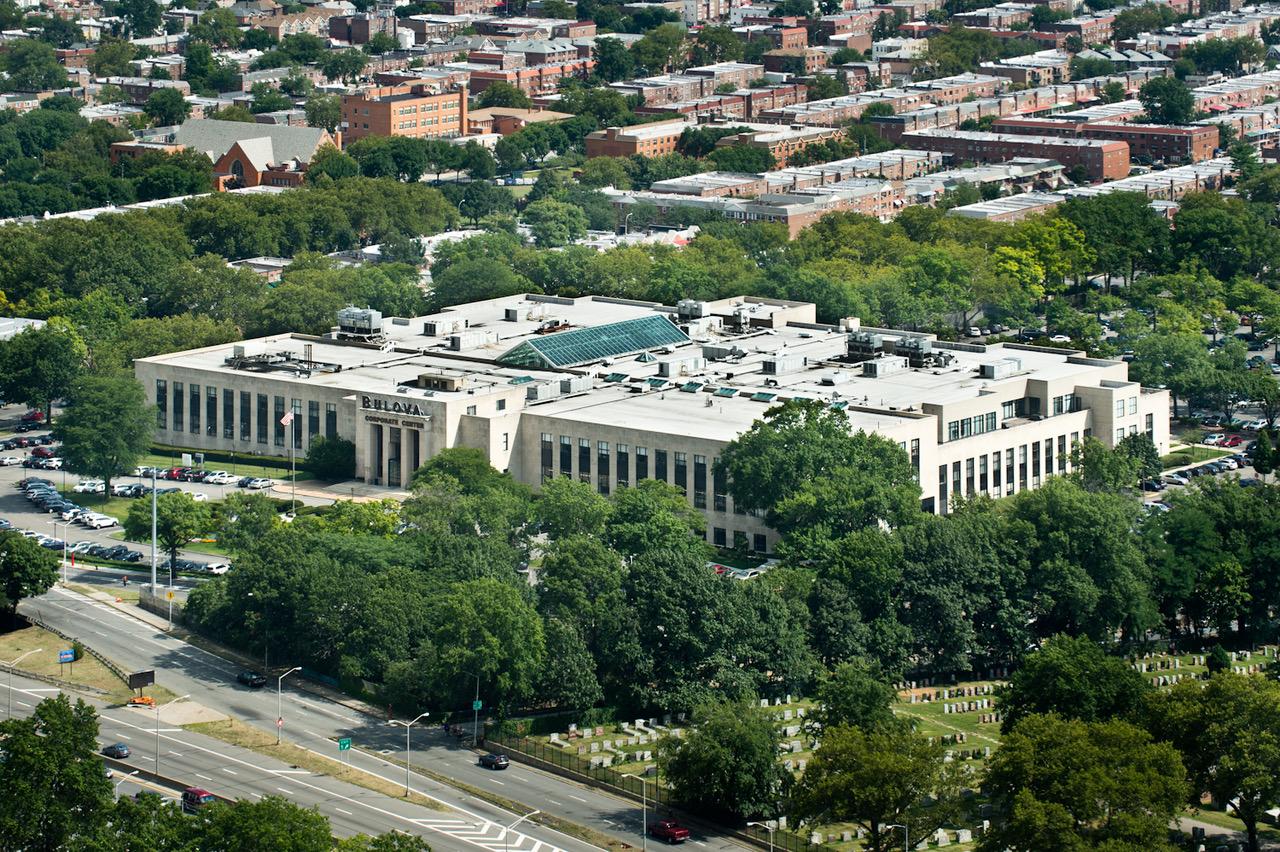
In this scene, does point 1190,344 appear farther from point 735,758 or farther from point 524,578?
point 735,758

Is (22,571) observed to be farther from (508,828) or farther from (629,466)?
(508,828)

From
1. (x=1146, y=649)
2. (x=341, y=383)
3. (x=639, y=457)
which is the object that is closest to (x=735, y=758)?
(x=1146, y=649)

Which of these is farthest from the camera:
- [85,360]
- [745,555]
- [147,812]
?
[85,360]

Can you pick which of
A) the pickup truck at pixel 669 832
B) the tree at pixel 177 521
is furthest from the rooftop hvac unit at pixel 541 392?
the pickup truck at pixel 669 832

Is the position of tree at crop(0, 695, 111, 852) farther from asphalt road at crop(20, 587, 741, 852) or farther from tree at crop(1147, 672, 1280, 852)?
tree at crop(1147, 672, 1280, 852)

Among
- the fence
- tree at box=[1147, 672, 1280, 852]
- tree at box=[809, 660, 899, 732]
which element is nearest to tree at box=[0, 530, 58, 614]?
the fence

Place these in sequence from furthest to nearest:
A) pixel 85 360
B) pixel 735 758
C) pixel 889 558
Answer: pixel 85 360 → pixel 889 558 → pixel 735 758

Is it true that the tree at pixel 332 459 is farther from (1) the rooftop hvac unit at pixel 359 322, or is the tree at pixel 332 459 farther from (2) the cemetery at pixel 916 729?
(2) the cemetery at pixel 916 729
